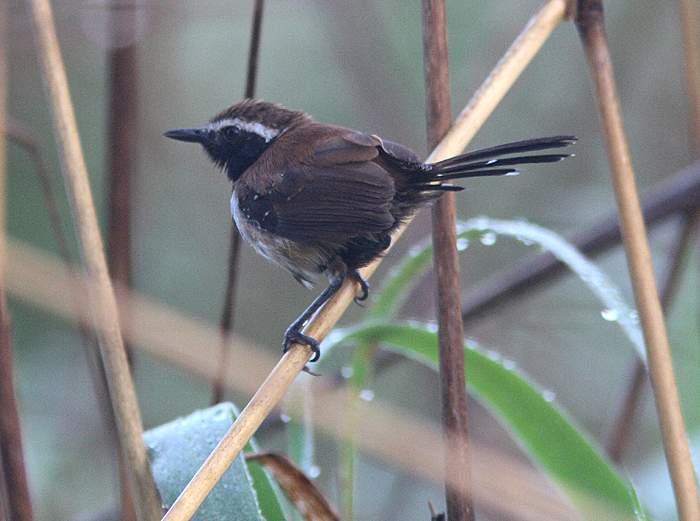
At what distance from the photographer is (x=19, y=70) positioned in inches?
130

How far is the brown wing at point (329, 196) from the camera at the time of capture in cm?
168

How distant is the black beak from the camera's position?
2.04 metres

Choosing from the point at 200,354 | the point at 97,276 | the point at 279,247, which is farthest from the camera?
the point at 279,247

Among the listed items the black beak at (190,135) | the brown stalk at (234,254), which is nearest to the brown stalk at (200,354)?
the brown stalk at (234,254)

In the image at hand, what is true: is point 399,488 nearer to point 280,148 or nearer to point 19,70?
point 280,148

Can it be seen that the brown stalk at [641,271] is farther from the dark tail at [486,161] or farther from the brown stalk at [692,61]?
the brown stalk at [692,61]

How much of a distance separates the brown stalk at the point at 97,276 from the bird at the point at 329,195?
425 mm

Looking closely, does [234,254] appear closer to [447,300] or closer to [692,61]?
[447,300]

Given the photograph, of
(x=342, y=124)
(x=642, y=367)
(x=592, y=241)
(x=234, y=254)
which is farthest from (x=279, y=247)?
(x=342, y=124)

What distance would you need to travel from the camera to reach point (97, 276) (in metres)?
1.24

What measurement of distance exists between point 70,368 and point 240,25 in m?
2.48

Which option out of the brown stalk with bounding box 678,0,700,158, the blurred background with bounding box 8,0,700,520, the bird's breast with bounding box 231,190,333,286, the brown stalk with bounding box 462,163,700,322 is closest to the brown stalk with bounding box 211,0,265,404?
the bird's breast with bounding box 231,190,333,286

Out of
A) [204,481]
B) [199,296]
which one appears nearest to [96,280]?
[204,481]

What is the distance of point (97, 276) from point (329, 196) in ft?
2.22
